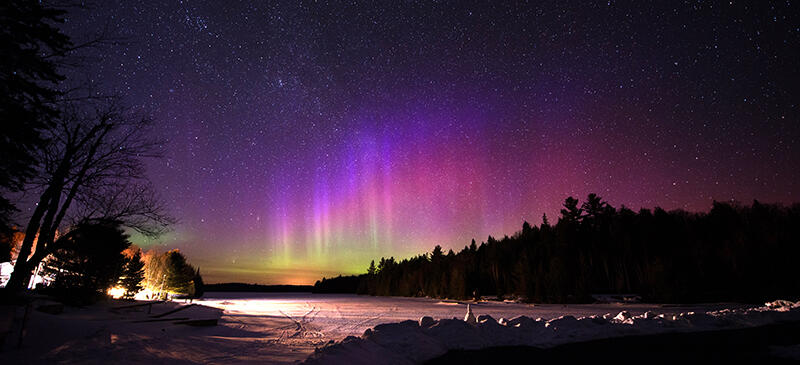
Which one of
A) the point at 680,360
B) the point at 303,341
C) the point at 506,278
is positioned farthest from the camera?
the point at 506,278

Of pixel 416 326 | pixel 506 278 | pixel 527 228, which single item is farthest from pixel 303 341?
pixel 527 228

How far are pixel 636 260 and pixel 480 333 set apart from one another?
7537cm

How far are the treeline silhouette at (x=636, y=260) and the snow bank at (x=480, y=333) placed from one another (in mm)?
36016

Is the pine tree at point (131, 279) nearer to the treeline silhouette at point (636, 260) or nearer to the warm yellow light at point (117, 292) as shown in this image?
the warm yellow light at point (117, 292)

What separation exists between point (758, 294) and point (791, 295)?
3274 millimetres

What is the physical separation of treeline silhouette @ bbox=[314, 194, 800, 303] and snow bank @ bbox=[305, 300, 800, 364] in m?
36.0

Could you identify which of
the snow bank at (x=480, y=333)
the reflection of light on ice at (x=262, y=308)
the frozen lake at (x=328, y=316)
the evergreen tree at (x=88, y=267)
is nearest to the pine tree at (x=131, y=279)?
the reflection of light on ice at (x=262, y=308)

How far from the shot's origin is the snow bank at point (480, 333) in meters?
8.72

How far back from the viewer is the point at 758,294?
41.5m

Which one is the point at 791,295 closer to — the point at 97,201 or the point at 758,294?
the point at 758,294

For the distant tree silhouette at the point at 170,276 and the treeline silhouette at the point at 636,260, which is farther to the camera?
the distant tree silhouette at the point at 170,276

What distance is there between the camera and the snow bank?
8719 millimetres

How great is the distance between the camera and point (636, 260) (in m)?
70.4

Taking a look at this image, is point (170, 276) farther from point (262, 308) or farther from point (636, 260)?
point (636, 260)
